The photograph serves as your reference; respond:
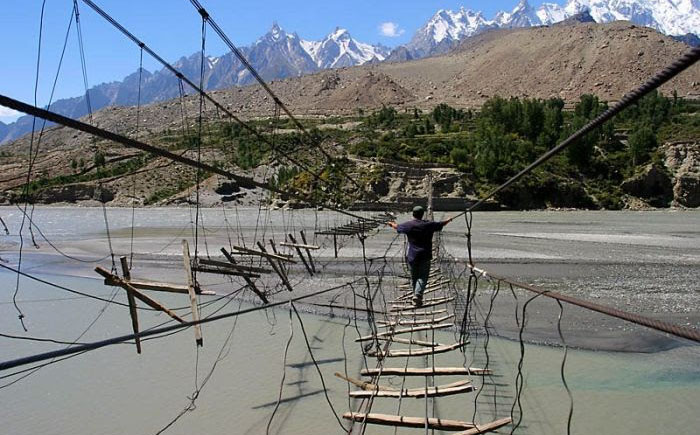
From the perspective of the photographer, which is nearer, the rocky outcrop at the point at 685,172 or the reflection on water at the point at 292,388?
the reflection on water at the point at 292,388

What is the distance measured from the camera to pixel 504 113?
57.2 metres

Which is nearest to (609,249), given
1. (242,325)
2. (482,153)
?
(242,325)

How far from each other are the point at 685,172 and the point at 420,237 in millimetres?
40861

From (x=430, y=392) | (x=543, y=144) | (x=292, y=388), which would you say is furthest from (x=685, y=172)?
(x=430, y=392)

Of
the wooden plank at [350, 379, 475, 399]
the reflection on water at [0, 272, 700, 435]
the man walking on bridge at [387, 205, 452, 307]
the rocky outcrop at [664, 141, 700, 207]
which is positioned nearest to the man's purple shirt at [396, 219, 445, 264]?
the man walking on bridge at [387, 205, 452, 307]

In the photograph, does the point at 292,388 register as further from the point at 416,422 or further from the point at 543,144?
the point at 543,144

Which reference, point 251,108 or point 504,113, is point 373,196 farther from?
point 251,108

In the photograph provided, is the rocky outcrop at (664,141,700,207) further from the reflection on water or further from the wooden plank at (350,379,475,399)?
the wooden plank at (350,379,475,399)

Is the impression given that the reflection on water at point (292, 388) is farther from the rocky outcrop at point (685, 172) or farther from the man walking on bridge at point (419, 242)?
the rocky outcrop at point (685, 172)

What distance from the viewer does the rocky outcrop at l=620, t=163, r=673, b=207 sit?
4081cm

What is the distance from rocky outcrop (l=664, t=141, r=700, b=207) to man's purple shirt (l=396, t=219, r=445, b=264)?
39694 millimetres

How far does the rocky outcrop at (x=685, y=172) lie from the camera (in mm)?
39438

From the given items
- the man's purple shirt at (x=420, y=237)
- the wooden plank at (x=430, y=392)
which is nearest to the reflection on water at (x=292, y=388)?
the wooden plank at (x=430, y=392)

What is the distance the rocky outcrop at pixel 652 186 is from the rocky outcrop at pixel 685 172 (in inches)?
21.3
